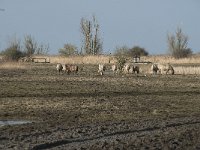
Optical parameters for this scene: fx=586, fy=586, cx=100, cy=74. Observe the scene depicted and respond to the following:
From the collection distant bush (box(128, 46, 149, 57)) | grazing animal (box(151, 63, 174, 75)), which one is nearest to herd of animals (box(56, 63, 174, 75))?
grazing animal (box(151, 63, 174, 75))

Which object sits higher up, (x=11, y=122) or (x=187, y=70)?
(x=187, y=70)

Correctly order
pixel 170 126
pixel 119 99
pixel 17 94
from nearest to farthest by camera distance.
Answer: pixel 170 126 < pixel 119 99 < pixel 17 94

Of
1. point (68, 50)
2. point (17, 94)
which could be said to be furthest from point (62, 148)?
point (68, 50)

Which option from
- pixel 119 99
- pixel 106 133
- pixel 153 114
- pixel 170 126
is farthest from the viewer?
pixel 119 99

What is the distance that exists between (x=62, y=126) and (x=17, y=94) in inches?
440

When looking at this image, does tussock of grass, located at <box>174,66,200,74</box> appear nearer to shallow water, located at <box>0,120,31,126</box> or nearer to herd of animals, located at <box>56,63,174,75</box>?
herd of animals, located at <box>56,63,174,75</box>

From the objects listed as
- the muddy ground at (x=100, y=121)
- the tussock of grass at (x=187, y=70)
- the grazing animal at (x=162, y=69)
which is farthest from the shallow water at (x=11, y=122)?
the tussock of grass at (x=187, y=70)

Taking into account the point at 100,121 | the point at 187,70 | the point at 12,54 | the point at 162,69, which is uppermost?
the point at 12,54

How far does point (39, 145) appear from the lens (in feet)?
36.7

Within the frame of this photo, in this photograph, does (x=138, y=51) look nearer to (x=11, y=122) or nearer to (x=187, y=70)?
(x=187, y=70)

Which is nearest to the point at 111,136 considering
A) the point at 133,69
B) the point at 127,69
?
the point at 133,69

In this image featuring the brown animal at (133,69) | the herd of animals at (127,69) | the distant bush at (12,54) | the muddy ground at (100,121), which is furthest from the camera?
the distant bush at (12,54)

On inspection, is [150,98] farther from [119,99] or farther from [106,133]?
[106,133]

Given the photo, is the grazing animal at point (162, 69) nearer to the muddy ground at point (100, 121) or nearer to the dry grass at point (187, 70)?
the dry grass at point (187, 70)
